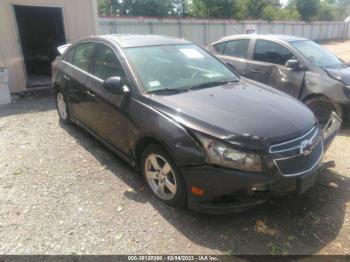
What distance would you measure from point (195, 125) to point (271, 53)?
4.07m

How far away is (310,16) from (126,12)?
82.4 feet

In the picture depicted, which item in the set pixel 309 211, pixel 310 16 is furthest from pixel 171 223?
pixel 310 16

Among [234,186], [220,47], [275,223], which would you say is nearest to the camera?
[234,186]

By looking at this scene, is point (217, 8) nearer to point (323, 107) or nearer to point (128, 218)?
point (323, 107)

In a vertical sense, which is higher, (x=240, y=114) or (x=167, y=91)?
(x=167, y=91)

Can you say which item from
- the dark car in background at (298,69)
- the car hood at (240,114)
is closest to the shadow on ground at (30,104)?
the dark car in background at (298,69)

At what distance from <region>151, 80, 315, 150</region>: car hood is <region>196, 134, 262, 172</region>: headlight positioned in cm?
7

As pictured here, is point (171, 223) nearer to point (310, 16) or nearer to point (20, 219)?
point (20, 219)

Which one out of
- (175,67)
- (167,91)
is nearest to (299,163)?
(167,91)

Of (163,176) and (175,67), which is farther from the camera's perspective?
(175,67)

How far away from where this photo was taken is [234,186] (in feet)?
8.72

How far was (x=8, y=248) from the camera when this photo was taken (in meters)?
2.77

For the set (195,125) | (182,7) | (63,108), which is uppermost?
(182,7)

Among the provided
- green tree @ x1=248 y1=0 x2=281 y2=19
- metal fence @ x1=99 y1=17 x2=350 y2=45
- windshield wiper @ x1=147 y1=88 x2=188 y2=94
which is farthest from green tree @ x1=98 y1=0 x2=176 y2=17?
windshield wiper @ x1=147 y1=88 x2=188 y2=94
